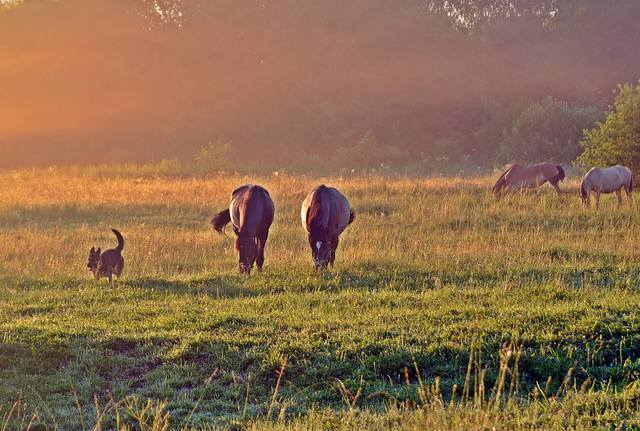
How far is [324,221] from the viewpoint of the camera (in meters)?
12.6

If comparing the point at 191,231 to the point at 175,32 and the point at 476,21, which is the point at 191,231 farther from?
the point at 476,21

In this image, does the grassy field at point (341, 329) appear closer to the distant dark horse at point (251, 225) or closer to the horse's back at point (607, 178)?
the distant dark horse at point (251, 225)

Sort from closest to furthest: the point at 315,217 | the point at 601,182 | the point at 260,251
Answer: the point at 315,217 < the point at 260,251 < the point at 601,182

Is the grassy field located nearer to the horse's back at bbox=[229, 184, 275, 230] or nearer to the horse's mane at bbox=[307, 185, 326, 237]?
the horse's mane at bbox=[307, 185, 326, 237]

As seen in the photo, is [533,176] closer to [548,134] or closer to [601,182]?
[601,182]

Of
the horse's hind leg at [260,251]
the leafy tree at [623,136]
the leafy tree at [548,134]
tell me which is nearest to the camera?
the horse's hind leg at [260,251]

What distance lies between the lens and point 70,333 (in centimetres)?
881

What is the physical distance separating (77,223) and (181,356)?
1243cm

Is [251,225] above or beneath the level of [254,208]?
beneath

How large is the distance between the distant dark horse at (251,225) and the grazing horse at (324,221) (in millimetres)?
668

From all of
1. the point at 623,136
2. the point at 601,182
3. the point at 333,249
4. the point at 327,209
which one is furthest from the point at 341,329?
the point at 623,136

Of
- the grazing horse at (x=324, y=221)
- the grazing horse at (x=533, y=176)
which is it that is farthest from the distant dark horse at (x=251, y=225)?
the grazing horse at (x=533, y=176)

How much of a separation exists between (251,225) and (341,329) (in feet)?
15.0

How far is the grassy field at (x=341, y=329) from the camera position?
6449mm
